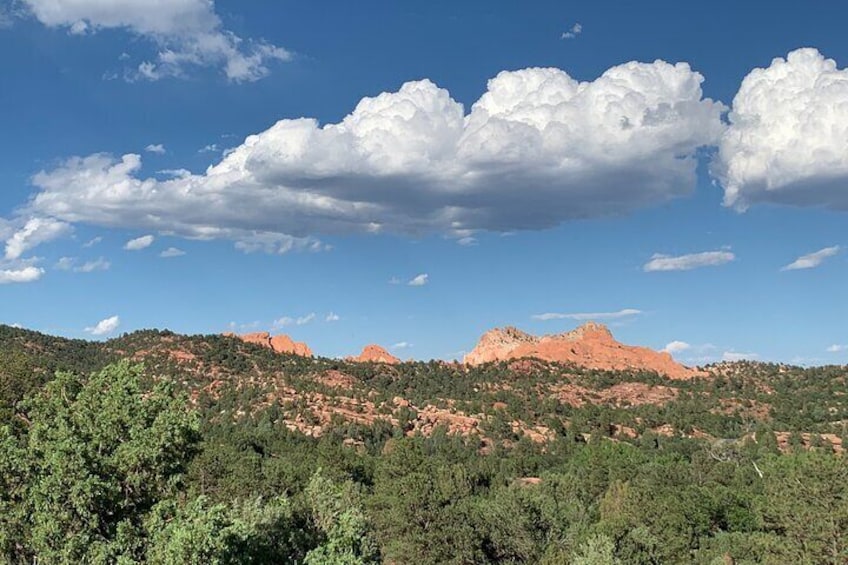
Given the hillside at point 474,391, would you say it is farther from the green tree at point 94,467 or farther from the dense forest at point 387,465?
the green tree at point 94,467

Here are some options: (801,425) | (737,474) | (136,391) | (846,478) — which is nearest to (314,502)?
(136,391)

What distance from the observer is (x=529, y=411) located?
142m

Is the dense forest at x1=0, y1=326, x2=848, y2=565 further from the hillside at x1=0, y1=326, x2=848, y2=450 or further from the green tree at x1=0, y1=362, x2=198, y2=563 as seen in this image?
the hillside at x1=0, y1=326, x2=848, y2=450

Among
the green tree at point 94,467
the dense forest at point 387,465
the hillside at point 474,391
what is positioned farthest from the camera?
the hillside at point 474,391

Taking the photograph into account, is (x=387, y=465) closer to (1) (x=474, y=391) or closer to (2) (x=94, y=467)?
(2) (x=94, y=467)

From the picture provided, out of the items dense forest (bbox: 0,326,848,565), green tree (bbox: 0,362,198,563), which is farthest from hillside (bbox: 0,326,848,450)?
green tree (bbox: 0,362,198,563)

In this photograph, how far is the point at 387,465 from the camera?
56.4 m

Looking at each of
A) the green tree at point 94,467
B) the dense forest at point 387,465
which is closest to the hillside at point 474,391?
the dense forest at point 387,465

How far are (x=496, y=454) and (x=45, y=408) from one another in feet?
309

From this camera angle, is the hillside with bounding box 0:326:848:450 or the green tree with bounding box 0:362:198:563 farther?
the hillside with bounding box 0:326:848:450

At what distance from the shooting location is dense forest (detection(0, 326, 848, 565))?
21016 millimetres

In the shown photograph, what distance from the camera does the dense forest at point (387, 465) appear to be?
2102 centimetres

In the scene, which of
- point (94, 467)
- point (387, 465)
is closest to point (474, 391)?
point (387, 465)

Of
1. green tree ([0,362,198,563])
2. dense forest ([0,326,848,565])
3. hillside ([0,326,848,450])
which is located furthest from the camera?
hillside ([0,326,848,450])
